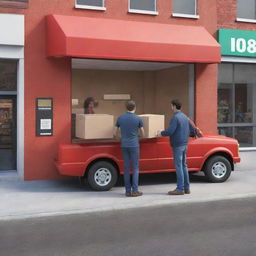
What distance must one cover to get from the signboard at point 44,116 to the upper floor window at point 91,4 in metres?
2.39

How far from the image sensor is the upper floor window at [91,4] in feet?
36.4

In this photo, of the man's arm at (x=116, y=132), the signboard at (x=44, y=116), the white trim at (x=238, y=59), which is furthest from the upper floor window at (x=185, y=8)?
the signboard at (x=44, y=116)

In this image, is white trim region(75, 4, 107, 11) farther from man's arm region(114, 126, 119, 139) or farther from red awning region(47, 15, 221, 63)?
man's arm region(114, 126, 119, 139)

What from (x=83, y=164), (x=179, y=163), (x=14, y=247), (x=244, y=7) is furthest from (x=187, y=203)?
(x=244, y=7)

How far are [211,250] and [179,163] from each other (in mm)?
3552

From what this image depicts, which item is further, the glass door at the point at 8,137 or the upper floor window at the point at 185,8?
the upper floor window at the point at 185,8

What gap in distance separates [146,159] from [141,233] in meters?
3.85

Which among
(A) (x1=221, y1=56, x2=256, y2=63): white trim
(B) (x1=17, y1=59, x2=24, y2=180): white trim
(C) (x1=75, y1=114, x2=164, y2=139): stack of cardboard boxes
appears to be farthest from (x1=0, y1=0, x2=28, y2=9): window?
(A) (x1=221, y1=56, x2=256, y2=63): white trim

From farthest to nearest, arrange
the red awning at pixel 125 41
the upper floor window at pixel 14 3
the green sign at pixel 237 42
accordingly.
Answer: the green sign at pixel 237 42, the upper floor window at pixel 14 3, the red awning at pixel 125 41

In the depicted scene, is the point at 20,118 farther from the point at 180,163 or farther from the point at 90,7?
the point at 180,163

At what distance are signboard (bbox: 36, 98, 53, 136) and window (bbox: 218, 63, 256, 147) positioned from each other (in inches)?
213

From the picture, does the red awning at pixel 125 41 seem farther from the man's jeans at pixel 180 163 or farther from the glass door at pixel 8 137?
the man's jeans at pixel 180 163

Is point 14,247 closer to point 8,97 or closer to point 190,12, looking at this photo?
point 8,97

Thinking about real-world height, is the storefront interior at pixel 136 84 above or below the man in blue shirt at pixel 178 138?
above
